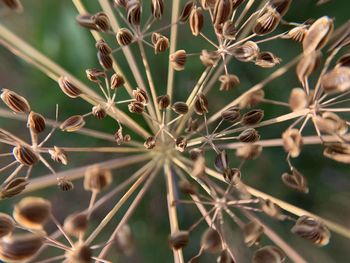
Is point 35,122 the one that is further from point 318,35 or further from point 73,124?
point 318,35

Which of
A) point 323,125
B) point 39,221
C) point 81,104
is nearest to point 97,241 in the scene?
point 81,104

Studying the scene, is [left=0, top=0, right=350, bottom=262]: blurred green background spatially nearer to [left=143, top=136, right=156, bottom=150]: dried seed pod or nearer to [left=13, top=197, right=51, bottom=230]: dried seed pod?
[left=143, top=136, right=156, bottom=150]: dried seed pod

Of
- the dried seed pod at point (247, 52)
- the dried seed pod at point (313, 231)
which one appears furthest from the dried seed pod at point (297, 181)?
the dried seed pod at point (247, 52)

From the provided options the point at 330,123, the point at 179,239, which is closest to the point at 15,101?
the point at 179,239

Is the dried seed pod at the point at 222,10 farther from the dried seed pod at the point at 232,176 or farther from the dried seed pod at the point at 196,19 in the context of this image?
the dried seed pod at the point at 232,176

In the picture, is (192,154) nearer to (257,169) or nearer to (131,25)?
(131,25)

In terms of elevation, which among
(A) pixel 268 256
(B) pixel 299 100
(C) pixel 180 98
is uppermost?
(C) pixel 180 98
